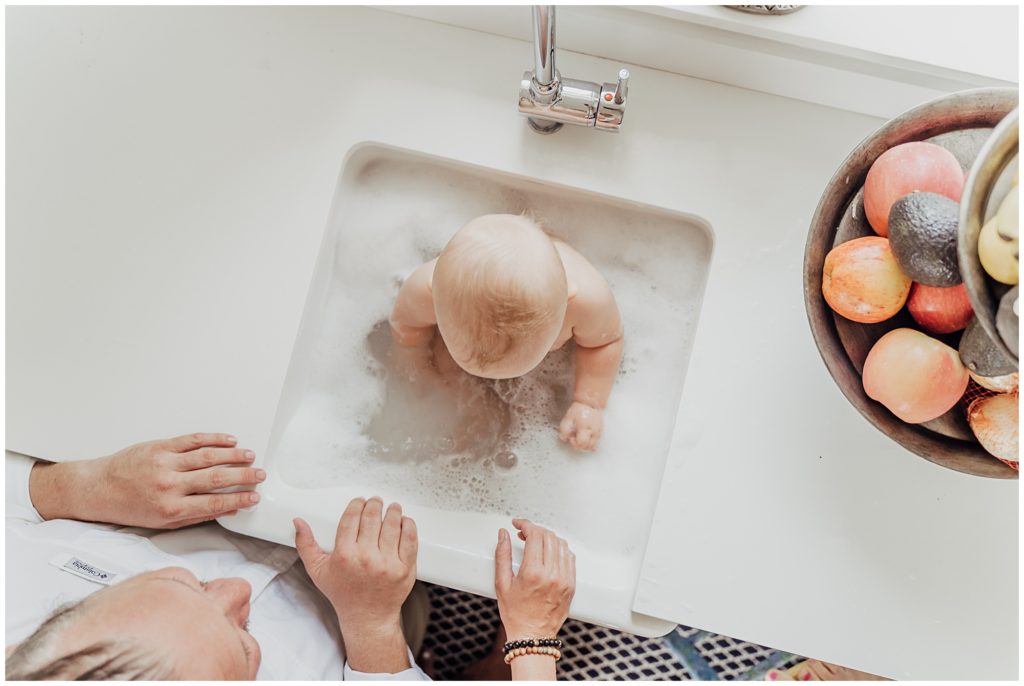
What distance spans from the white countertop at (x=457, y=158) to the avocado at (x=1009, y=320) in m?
0.32

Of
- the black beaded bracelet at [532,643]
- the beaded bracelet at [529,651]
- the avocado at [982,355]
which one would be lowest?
the beaded bracelet at [529,651]

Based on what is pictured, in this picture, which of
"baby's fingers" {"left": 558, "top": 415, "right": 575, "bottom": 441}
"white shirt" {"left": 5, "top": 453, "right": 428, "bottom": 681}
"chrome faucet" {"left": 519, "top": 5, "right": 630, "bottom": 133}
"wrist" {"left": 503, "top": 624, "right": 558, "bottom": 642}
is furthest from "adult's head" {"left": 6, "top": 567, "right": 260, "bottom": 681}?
"chrome faucet" {"left": 519, "top": 5, "right": 630, "bottom": 133}

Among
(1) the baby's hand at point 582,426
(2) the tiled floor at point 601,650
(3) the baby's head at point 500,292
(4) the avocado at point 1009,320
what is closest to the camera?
(4) the avocado at point 1009,320

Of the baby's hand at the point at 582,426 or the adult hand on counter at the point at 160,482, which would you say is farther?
the baby's hand at the point at 582,426

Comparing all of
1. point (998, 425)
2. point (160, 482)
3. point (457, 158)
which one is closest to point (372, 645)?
point (160, 482)

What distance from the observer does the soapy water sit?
898 millimetres

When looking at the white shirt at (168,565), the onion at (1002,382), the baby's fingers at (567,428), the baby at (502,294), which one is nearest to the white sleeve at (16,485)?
the white shirt at (168,565)

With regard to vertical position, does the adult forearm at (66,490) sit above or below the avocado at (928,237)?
below

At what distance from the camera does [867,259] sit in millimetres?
609

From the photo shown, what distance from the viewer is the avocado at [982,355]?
0.58 metres

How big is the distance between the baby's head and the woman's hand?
0.23 m

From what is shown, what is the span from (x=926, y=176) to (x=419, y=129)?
21.0 inches

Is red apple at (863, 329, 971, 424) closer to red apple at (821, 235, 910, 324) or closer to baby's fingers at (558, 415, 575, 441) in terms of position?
red apple at (821, 235, 910, 324)

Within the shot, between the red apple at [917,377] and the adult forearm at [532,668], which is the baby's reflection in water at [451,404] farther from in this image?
the red apple at [917,377]
